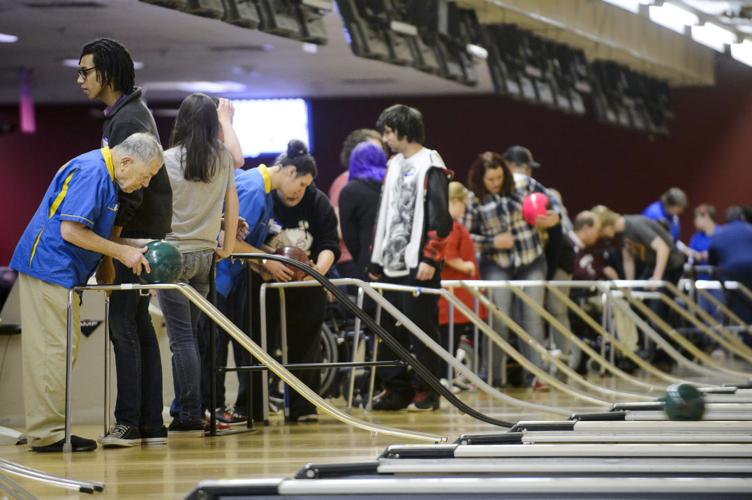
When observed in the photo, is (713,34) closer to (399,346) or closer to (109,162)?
(399,346)

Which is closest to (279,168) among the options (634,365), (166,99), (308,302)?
(308,302)

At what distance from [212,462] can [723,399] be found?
298cm

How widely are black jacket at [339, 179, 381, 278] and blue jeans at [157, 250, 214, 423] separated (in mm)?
1959

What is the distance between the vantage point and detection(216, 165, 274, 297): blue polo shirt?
23.2 ft

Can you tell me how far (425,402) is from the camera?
7891 millimetres

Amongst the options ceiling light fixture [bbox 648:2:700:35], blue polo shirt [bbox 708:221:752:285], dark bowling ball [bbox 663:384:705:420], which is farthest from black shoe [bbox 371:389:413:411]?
blue polo shirt [bbox 708:221:752:285]

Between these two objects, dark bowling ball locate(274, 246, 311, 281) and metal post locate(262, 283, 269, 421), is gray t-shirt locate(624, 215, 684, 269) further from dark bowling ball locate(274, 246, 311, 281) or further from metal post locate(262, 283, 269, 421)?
metal post locate(262, 283, 269, 421)

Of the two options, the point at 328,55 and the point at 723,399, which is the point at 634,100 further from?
the point at 723,399

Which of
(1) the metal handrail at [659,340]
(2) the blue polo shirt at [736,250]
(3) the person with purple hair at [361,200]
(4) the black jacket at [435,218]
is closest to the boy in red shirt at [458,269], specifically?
(1) the metal handrail at [659,340]

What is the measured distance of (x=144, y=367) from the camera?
20.0 ft

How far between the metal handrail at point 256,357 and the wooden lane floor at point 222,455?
0.12 metres

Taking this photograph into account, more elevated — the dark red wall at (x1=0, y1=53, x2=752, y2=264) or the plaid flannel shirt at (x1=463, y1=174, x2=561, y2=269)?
the dark red wall at (x1=0, y1=53, x2=752, y2=264)

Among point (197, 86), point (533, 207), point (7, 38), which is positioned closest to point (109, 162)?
point (533, 207)

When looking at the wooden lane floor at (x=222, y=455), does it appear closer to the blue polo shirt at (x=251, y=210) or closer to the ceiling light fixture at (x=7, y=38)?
the blue polo shirt at (x=251, y=210)
